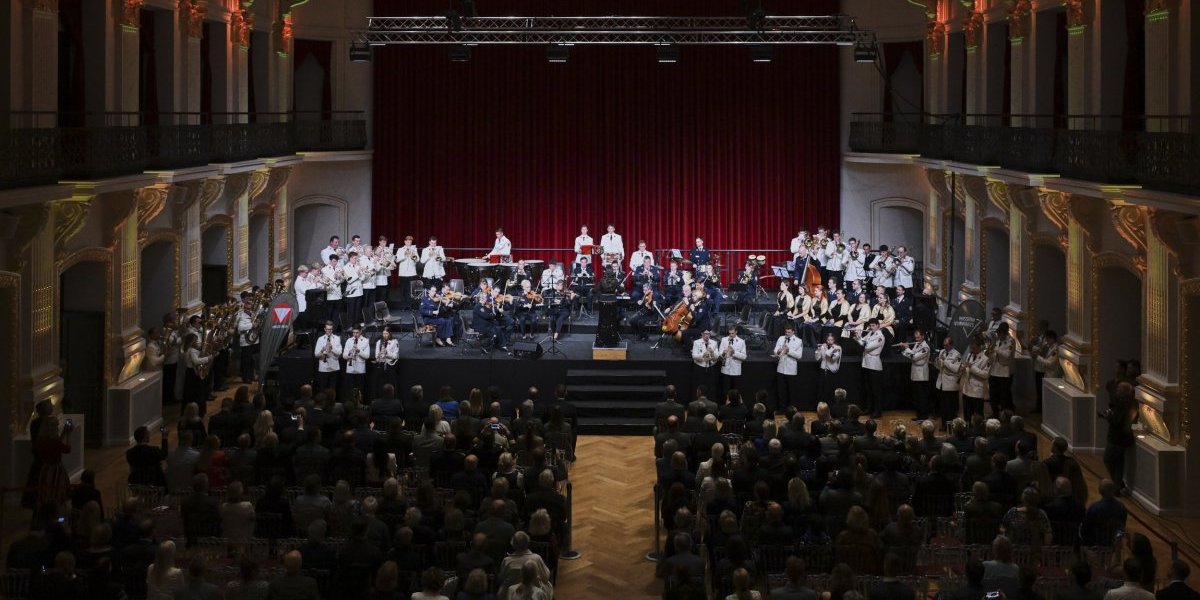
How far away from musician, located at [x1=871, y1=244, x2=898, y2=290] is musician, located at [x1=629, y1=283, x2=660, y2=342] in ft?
16.1

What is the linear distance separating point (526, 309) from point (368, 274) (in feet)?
11.9

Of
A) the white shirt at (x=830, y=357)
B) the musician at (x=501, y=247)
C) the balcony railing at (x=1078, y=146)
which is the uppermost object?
the balcony railing at (x=1078, y=146)

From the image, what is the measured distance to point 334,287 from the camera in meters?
23.2

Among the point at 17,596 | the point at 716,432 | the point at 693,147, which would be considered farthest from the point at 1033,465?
the point at 693,147

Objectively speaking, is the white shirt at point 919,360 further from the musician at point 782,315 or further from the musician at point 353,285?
the musician at point 353,285

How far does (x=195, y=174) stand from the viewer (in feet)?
66.2

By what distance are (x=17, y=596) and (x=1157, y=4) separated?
14.5 meters

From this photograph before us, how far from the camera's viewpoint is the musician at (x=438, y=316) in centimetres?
2186

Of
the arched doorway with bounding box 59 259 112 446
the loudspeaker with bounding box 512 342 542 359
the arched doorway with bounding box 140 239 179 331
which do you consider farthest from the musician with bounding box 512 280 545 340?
the arched doorway with bounding box 59 259 112 446

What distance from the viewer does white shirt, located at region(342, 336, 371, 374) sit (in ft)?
67.3

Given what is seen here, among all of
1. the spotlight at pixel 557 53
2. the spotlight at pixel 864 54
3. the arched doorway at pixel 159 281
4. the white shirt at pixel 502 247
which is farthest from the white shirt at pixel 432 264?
the spotlight at pixel 864 54

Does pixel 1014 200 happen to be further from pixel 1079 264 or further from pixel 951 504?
pixel 951 504

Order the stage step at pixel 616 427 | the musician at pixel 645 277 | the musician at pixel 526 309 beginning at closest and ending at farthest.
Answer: the stage step at pixel 616 427 < the musician at pixel 526 309 < the musician at pixel 645 277

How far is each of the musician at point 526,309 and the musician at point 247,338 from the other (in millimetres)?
4549
